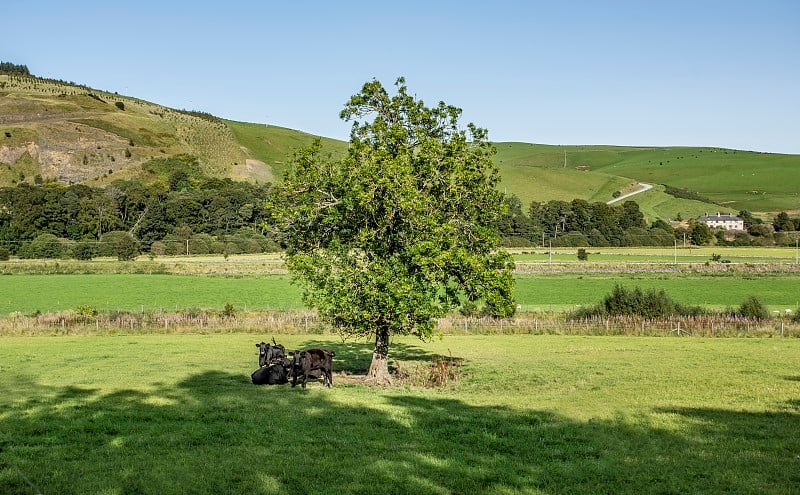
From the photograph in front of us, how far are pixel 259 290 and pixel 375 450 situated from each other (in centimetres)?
6231

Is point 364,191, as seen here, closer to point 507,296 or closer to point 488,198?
point 488,198

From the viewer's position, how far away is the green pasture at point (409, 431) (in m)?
12.7

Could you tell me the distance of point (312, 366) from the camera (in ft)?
82.9

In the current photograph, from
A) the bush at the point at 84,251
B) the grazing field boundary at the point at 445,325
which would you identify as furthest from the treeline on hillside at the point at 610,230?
the grazing field boundary at the point at 445,325

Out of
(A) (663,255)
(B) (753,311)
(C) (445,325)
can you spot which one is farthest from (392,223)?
(A) (663,255)

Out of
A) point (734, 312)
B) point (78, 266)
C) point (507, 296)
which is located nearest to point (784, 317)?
point (734, 312)

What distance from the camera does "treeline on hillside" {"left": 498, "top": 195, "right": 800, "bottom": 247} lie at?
494 ft

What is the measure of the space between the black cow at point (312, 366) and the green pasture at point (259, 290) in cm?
3295

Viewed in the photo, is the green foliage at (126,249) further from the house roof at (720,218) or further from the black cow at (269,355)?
the house roof at (720,218)

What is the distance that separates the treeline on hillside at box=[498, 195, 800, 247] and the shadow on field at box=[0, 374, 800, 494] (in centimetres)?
12721

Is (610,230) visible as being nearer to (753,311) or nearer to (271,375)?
(753,311)

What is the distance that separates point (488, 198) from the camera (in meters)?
27.4

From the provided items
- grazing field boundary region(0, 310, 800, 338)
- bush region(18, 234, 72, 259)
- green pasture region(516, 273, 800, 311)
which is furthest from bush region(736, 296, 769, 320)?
bush region(18, 234, 72, 259)

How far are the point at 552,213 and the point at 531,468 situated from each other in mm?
158721
